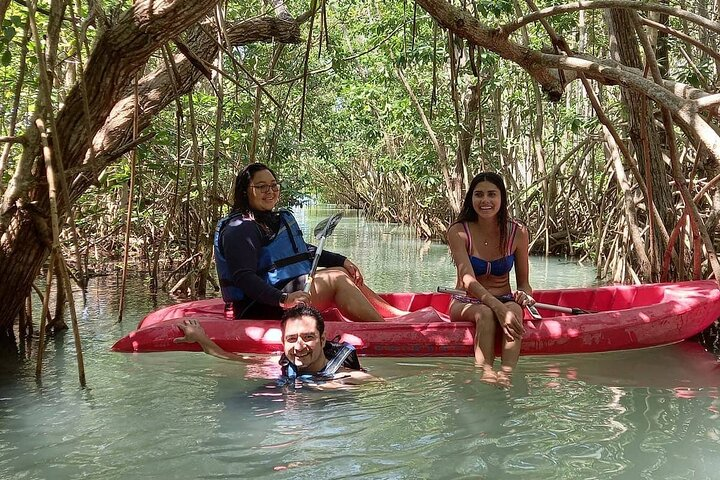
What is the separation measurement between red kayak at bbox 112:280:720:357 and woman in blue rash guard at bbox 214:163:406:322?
0.49ft

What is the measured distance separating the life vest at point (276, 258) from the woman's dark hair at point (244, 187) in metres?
0.05

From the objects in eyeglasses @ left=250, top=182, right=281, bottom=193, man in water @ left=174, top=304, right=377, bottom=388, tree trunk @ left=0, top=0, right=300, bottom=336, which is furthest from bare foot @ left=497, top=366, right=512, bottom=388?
tree trunk @ left=0, top=0, right=300, bottom=336

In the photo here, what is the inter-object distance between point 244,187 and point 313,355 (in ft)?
4.10

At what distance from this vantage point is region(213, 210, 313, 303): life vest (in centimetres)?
445

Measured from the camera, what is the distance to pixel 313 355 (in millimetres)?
3574

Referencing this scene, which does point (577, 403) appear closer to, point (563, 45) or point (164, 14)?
point (563, 45)

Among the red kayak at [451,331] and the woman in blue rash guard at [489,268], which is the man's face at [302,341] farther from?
the woman in blue rash guard at [489,268]

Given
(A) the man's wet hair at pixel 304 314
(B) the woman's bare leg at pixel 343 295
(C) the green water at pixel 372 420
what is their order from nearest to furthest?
(C) the green water at pixel 372 420 < (A) the man's wet hair at pixel 304 314 < (B) the woman's bare leg at pixel 343 295

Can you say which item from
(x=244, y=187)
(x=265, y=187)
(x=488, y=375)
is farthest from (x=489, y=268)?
(x=244, y=187)

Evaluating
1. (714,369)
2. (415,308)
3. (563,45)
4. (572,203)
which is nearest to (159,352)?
(415,308)

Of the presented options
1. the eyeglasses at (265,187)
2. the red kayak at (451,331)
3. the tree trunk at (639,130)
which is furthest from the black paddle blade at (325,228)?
the tree trunk at (639,130)

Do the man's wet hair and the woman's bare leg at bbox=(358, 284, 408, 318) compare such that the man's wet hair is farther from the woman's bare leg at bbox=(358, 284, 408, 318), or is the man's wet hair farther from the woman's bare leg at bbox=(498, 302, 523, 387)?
Result: the woman's bare leg at bbox=(358, 284, 408, 318)

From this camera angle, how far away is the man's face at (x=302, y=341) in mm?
3488

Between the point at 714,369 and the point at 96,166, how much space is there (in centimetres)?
336
